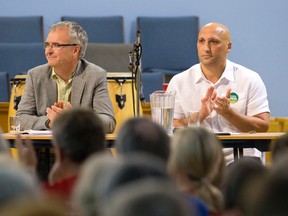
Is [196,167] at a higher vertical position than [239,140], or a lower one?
higher

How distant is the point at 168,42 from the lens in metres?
8.27

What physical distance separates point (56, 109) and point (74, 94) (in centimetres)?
34

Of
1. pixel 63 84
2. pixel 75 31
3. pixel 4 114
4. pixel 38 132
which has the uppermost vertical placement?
pixel 75 31

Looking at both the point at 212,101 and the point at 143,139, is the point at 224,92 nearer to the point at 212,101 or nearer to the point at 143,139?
the point at 212,101

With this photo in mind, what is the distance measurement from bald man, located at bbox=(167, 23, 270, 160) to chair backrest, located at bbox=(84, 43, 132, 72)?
202cm

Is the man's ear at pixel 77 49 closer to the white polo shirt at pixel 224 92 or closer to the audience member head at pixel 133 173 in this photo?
the white polo shirt at pixel 224 92

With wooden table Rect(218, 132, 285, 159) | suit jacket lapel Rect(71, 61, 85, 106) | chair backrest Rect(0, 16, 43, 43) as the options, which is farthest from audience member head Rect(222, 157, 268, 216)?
chair backrest Rect(0, 16, 43, 43)

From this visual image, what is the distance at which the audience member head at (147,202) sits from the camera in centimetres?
110

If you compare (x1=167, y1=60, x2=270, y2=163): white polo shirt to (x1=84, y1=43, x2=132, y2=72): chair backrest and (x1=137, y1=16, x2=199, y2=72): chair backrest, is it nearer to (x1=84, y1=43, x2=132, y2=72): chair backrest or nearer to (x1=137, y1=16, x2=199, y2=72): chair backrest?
(x1=84, y1=43, x2=132, y2=72): chair backrest

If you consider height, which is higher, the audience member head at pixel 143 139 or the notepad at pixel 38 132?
the audience member head at pixel 143 139

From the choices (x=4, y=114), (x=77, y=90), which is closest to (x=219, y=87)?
(x=77, y=90)

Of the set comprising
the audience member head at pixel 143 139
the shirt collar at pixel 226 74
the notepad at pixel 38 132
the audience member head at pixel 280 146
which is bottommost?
the notepad at pixel 38 132

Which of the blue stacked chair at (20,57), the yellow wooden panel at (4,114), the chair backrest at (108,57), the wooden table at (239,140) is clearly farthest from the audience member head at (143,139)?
the blue stacked chair at (20,57)

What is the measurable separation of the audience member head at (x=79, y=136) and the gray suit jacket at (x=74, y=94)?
7.63 feet
